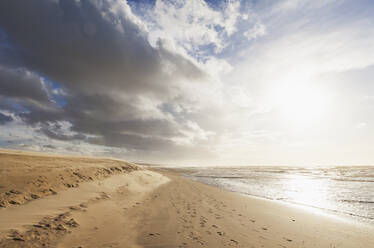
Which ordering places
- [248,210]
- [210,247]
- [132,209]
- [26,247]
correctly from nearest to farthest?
[26,247], [210,247], [132,209], [248,210]

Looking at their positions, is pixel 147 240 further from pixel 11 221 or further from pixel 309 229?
pixel 309 229

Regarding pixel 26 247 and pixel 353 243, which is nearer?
pixel 26 247

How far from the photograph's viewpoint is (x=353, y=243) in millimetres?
6953

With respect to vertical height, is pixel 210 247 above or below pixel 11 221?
below

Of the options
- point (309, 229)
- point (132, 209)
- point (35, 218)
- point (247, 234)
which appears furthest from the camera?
point (132, 209)

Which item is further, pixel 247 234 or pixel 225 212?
pixel 225 212

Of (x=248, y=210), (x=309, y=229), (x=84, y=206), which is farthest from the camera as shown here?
(x=248, y=210)

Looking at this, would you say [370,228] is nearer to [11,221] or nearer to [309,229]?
[309,229]

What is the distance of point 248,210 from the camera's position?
→ 11.3 metres

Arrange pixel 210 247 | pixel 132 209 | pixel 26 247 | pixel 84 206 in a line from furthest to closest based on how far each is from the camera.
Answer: pixel 132 209 → pixel 84 206 → pixel 210 247 → pixel 26 247

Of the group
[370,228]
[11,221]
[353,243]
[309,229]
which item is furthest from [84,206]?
[370,228]

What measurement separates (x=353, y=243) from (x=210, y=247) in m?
6.03

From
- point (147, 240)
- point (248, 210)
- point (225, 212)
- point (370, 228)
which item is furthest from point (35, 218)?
point (370, 228)

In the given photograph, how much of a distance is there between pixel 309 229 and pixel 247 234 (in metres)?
3.54
